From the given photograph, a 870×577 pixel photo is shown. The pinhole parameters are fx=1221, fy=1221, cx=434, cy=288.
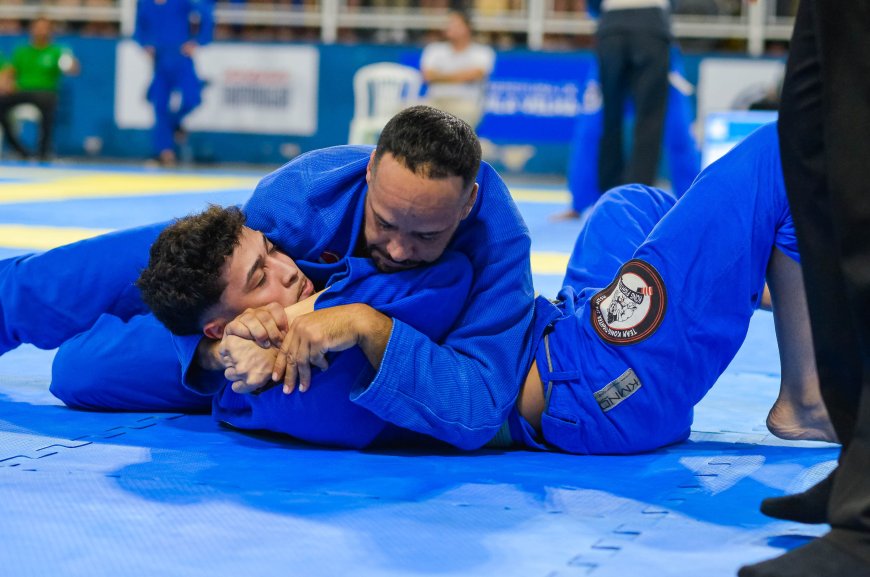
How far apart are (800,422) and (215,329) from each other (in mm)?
1406

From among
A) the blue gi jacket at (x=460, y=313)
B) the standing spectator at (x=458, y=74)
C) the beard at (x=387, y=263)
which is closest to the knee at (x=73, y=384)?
the blue gi jacket at (x=460, y=313)

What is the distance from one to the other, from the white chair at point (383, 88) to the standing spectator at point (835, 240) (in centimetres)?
1247

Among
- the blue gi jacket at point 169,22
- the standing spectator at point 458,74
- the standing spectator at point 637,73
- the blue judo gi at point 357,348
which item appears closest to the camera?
the blue judo gi at point 357,348

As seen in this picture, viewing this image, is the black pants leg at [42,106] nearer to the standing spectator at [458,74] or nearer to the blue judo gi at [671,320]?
the standing spectator at [458,74]

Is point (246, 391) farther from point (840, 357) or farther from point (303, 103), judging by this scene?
point (303, 103)

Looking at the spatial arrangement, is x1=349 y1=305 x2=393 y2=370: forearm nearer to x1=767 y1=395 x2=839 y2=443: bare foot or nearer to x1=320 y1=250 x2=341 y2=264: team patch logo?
x1=320 y1=250 x2=341 y2=264: team patch logo

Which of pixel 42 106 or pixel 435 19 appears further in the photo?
pixel 435 19

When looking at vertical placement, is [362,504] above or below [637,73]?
below

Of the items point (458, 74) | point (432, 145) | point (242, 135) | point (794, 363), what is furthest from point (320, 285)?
point (242, 135)

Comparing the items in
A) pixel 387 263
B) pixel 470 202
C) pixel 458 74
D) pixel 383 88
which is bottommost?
pixel 387 263

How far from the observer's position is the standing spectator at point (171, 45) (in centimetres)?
1418

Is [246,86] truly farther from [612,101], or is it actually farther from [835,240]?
[835,240]

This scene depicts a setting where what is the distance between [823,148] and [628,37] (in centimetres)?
656

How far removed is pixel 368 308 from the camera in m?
2.69
